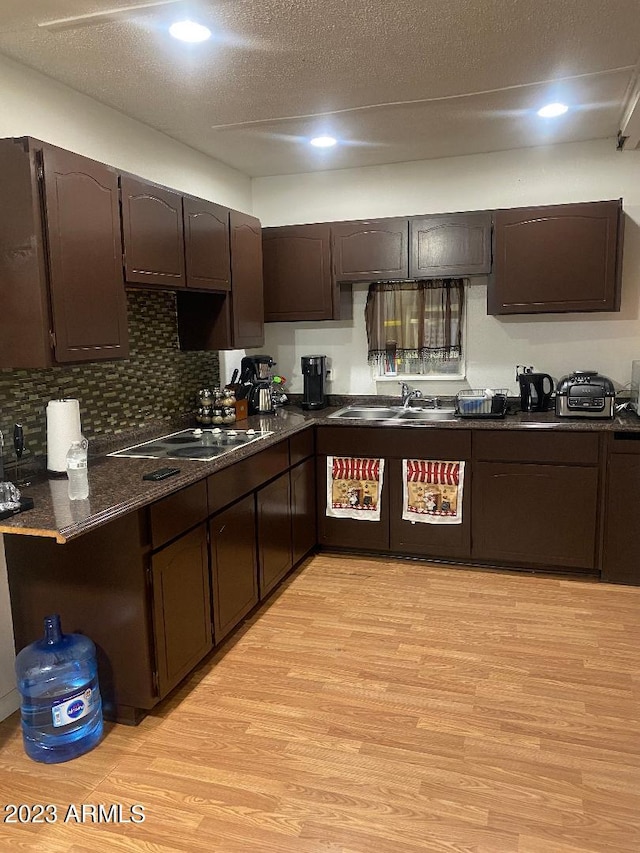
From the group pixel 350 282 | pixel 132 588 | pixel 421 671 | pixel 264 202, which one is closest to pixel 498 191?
pixel 350 282

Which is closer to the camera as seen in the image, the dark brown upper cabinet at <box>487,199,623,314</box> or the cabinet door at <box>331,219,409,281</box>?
the dark brown upper cabinet at <box>487,199,623,314</box>

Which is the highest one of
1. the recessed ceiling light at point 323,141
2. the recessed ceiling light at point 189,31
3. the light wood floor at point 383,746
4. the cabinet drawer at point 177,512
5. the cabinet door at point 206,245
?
the recessed ceiling light at point 323,141

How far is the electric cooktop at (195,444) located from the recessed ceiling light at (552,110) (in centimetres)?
218

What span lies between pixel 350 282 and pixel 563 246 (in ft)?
4.25

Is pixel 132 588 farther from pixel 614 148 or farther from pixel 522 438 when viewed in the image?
pixel 614 148

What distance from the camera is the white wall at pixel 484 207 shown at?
3.88 meters

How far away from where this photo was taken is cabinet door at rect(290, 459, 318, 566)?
3.69m

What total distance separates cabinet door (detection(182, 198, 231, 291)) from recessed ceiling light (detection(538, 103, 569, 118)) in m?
1.74

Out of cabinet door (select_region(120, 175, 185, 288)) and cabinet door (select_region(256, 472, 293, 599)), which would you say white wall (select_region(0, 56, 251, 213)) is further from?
cabinet door (select_region(256, 472, 293, 599))

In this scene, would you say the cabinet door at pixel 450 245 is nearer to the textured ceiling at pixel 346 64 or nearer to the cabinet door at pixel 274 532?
the textured ceiling at pixel 346 64

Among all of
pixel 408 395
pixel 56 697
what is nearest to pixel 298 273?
pixel 408 395

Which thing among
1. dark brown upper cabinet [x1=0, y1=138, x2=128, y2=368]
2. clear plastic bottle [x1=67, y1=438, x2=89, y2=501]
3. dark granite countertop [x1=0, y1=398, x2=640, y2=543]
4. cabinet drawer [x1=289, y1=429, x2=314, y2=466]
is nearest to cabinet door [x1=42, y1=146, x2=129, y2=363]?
dark brown upper cabinet [x1=0, y1=138, x2=128, y2=368]

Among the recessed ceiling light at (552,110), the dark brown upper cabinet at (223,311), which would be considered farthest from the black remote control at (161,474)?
the recessed ceiling light at (552,110)

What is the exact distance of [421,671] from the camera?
107 inches
